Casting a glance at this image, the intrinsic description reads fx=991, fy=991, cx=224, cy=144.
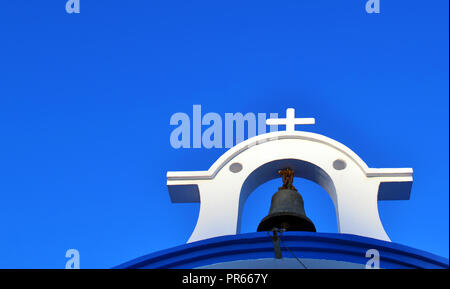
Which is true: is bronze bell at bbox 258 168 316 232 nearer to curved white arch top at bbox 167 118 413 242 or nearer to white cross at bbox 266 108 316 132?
curved white arch top at bbox 167 118 413 242

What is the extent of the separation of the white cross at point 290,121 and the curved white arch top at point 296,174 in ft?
0.59

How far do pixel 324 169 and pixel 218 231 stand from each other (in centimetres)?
149

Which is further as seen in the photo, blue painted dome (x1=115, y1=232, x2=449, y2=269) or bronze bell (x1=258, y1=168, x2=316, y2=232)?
bronze bell (x1=258, y1=168, x2=316, y2=232)

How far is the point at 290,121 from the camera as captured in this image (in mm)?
12086

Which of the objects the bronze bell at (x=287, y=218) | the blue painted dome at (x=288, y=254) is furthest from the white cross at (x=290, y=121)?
the blue painted dome at (x=288, y=254)

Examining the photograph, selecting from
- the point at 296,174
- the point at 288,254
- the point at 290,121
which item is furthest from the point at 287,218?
the point at 290,121

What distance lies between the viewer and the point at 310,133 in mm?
11781

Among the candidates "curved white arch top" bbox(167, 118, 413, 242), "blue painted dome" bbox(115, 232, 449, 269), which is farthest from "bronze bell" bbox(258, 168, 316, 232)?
"blue painted dome" bbox(115, 232, 449, 269)

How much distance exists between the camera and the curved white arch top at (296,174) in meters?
11.0

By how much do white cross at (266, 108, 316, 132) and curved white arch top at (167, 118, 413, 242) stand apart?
0.59ft

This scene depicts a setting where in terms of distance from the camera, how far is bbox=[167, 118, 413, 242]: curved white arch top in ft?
36.2

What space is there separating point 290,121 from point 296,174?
669 mm

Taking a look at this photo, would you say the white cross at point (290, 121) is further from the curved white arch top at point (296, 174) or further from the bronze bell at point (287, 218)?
the bronze bell at point (287, 218)
